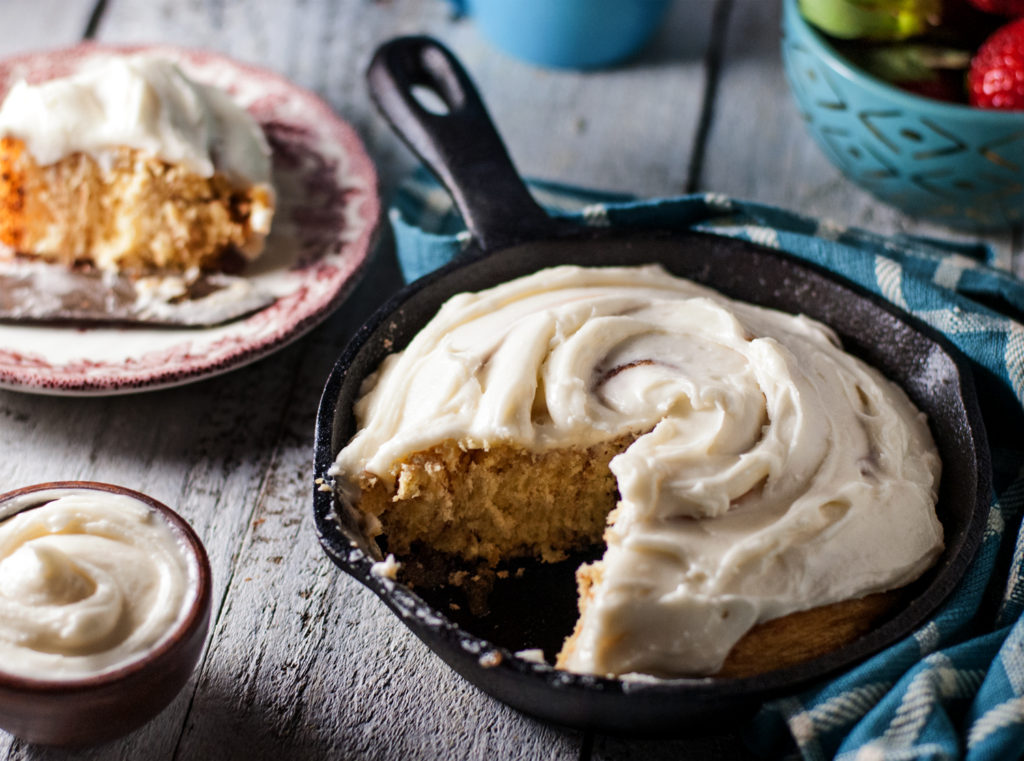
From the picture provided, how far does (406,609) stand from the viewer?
194 centimetres

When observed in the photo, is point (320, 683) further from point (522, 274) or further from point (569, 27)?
point (569, 27)

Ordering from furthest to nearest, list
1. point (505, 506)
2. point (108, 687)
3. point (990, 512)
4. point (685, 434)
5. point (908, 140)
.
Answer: point (908, 140), point (505, 506), point (990, 512), point (685, 434), point (108, 687)

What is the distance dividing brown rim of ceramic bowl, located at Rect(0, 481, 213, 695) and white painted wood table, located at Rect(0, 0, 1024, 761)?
39 cm

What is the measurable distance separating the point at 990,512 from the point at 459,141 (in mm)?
1655

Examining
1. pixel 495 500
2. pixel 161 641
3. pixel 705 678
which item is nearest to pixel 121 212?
pixel 495 500

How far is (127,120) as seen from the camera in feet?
9.79

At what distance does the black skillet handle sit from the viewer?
2822 millimetres

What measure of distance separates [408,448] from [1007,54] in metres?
2.06

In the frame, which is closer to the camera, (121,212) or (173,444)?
(173,444)

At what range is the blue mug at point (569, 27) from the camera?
3.87 metres

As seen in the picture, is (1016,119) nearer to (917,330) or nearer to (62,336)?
(917,330)

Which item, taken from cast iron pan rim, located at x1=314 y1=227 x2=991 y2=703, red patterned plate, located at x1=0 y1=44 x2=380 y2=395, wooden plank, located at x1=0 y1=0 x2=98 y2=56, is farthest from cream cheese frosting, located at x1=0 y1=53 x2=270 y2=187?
wooden plank, located at x1=0 y1=0 x2=98 y2=56

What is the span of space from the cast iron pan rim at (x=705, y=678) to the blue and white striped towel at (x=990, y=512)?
0.36 ft

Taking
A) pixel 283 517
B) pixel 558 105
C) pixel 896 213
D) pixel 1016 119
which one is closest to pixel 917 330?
pixel 1016 119
